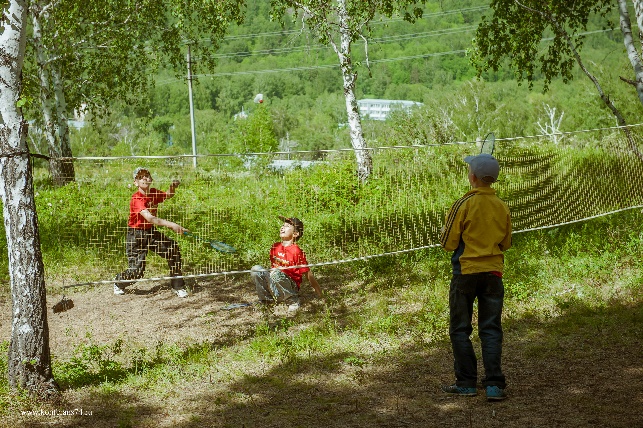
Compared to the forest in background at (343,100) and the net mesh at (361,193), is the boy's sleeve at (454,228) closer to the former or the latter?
the net mesh at (361,193)

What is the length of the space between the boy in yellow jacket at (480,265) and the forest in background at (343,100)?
3398cm

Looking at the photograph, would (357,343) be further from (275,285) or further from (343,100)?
(343,100)

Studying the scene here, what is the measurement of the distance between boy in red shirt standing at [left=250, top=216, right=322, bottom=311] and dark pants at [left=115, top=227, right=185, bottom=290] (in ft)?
5.33

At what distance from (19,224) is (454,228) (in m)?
→ 3.53

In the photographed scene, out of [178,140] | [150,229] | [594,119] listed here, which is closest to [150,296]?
[150,229]

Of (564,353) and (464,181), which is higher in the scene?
(464,181)

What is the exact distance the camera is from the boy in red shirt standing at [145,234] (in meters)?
9.11

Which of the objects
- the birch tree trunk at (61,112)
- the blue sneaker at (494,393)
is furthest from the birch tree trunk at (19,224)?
the birch tree trunk at (61,112)

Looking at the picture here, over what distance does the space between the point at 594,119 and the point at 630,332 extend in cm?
7831

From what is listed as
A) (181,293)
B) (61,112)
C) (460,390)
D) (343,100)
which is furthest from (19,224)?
(343,100)

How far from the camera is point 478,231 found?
5.24 meters

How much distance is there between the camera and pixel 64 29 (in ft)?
61.3

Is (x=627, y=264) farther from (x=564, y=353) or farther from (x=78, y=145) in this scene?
(x=78, y=145)

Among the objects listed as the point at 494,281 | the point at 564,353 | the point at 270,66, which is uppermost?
the point at 270,66
